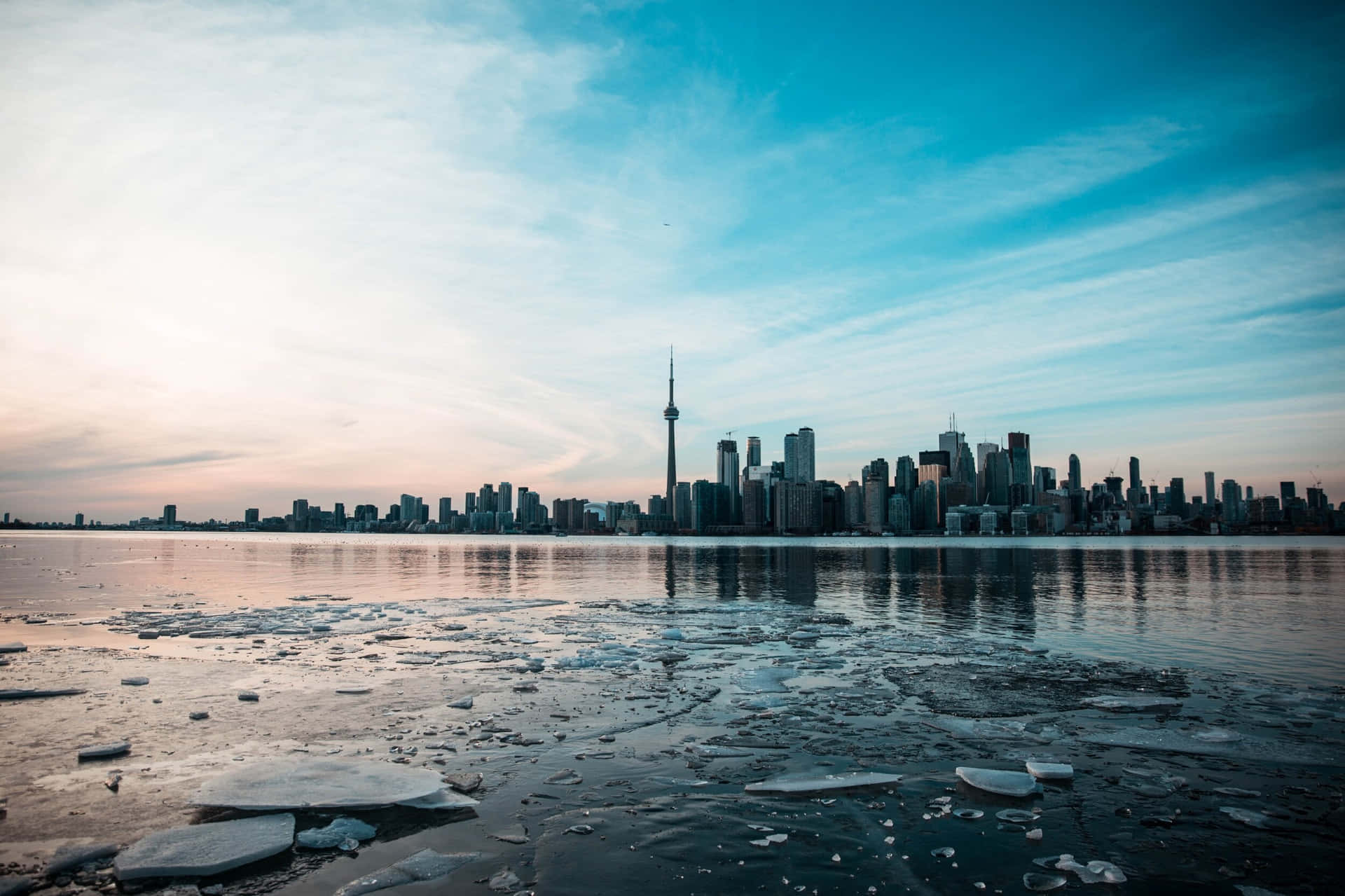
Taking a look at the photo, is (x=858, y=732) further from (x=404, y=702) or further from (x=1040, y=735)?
(x=404, y=702)

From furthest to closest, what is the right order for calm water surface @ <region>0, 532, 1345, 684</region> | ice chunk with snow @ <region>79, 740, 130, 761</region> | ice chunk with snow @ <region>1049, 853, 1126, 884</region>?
calm water surface @ <region>0, 532, 1345, 684</region> → ice chunk with snow @ <region>79, 740, 130, 761</region> → ice chunk with snow @ <region>1049, 853, 1126, 884</region>

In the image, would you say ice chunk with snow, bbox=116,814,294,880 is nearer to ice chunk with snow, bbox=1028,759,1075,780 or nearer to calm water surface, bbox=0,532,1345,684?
ice chunk with snow, bbox=1028,759,1075,780

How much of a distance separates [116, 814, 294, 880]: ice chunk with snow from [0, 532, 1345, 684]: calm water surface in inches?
817

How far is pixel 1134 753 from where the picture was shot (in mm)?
11969

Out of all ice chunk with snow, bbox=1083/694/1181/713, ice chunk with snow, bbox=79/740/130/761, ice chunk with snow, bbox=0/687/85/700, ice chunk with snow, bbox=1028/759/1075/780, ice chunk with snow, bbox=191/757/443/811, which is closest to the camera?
ice chunk with snow, bbox=191/757/443/811

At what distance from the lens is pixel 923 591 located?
4259 centimetres

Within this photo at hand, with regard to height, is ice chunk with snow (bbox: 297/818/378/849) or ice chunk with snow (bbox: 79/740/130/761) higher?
ice chunk with snow (bbox: 79/740/130/761)

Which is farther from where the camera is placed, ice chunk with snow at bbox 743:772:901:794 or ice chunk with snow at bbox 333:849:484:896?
ice chunk with snow at bbox 743:772:901:794

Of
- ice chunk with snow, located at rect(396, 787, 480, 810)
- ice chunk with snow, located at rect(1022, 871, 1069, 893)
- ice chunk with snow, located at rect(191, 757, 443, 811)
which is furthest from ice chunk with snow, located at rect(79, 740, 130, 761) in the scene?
ice chunk with snow, located at rect(1022, 871, 1069, 893)

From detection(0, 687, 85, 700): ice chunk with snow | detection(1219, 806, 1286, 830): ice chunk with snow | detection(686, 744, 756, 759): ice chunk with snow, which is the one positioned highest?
detection(0, 687, 85, 700): ice chunk with snow

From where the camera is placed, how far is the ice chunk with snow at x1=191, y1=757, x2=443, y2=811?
31.5 feet

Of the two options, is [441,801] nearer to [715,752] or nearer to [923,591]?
[715,752]

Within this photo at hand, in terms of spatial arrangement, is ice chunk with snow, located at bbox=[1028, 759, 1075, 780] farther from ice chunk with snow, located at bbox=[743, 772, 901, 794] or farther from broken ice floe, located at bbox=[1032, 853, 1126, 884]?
broken ice floe, located at bbox=[1032, 853, 1126, 884]

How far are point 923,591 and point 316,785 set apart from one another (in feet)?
Answer: 124
